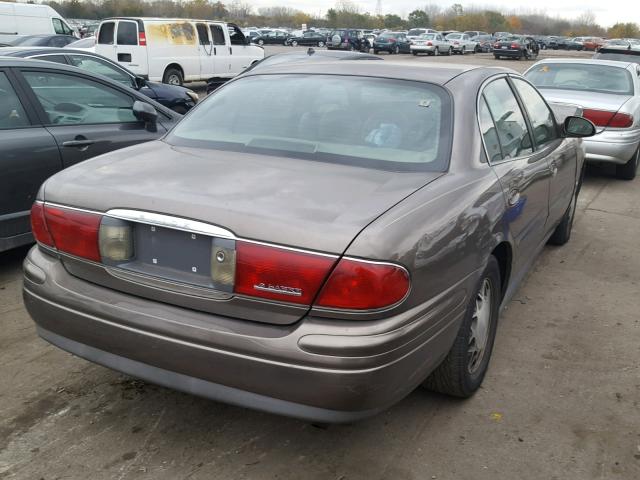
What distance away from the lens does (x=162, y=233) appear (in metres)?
2.45

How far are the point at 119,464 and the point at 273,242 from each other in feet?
3.86

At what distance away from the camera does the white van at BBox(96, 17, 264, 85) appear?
58.0ft

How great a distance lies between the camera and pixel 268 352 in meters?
2.30

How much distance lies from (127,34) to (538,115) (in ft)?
51.0

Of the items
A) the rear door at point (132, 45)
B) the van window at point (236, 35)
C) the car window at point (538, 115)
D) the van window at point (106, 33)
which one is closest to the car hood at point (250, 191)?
the car window at point (538, 115)

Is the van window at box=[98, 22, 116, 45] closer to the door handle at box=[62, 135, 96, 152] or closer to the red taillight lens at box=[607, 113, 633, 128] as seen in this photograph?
the red taillight lens at box=[607, 113, 633, 128]

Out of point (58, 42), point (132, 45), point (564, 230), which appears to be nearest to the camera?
point (564, 230)

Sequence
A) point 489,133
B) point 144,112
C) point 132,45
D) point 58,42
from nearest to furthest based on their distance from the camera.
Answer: point 489,133, point 144,112, point 132,45, point 58,42

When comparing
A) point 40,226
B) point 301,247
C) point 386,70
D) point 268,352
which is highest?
point 386,70

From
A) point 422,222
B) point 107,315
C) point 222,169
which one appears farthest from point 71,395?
point 422,222

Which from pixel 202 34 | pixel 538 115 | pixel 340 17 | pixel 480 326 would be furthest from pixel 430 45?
pixel 340 17

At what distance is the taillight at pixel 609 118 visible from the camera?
26.0 ft

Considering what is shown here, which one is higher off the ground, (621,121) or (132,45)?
(132,45)

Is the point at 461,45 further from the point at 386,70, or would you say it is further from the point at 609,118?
the point at 386,70
